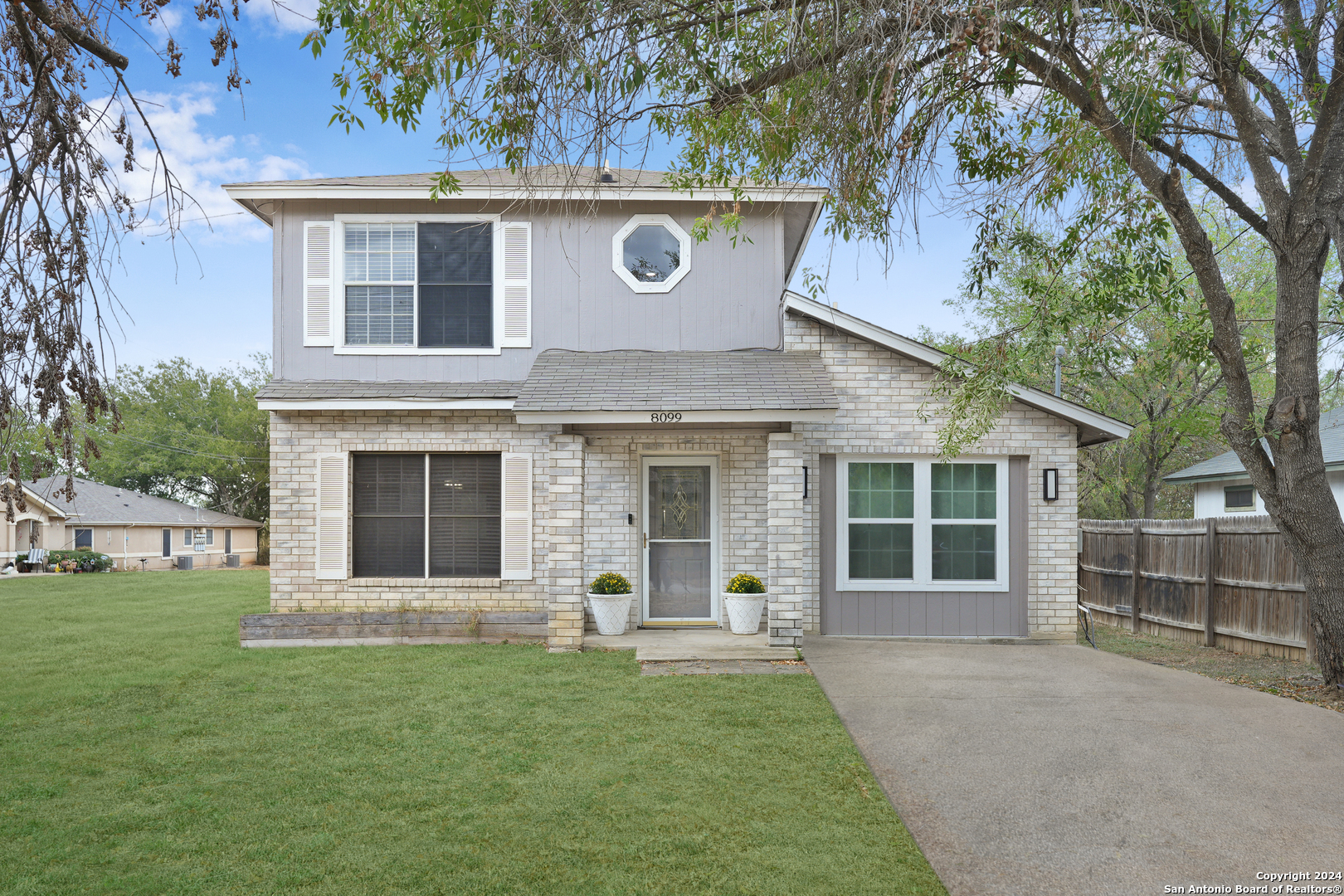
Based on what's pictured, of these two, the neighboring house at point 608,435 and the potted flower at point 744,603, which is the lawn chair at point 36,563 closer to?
the neighboring house at point 608,435

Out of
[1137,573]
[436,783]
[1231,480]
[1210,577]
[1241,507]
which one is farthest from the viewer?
[1231,480]

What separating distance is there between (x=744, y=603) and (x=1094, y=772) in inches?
189

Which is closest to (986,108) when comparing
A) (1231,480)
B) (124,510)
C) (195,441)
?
(1231,480)

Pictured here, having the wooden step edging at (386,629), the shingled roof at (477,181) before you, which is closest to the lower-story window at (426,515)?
the wooden step edging at (386,629)

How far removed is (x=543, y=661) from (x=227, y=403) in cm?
3968

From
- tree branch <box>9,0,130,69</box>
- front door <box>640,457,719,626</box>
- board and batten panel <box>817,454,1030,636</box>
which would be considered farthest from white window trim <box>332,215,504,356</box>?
tree branch <box>9,0,130,69</box>

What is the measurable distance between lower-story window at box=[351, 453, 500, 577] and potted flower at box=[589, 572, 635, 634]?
4.65 feet

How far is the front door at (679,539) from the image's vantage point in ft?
34.7

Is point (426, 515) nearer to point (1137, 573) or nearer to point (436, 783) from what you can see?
point (436, 783)

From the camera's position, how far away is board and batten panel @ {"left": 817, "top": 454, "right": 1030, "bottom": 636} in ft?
33.5

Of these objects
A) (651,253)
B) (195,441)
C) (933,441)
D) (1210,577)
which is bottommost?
(1210,577)

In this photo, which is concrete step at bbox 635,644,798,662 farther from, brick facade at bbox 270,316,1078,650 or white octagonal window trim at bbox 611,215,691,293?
white octagonal window trim at bbox 611,215,691,293

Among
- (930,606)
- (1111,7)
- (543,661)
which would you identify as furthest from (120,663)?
(1111,7)

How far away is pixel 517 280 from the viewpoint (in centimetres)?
1070
